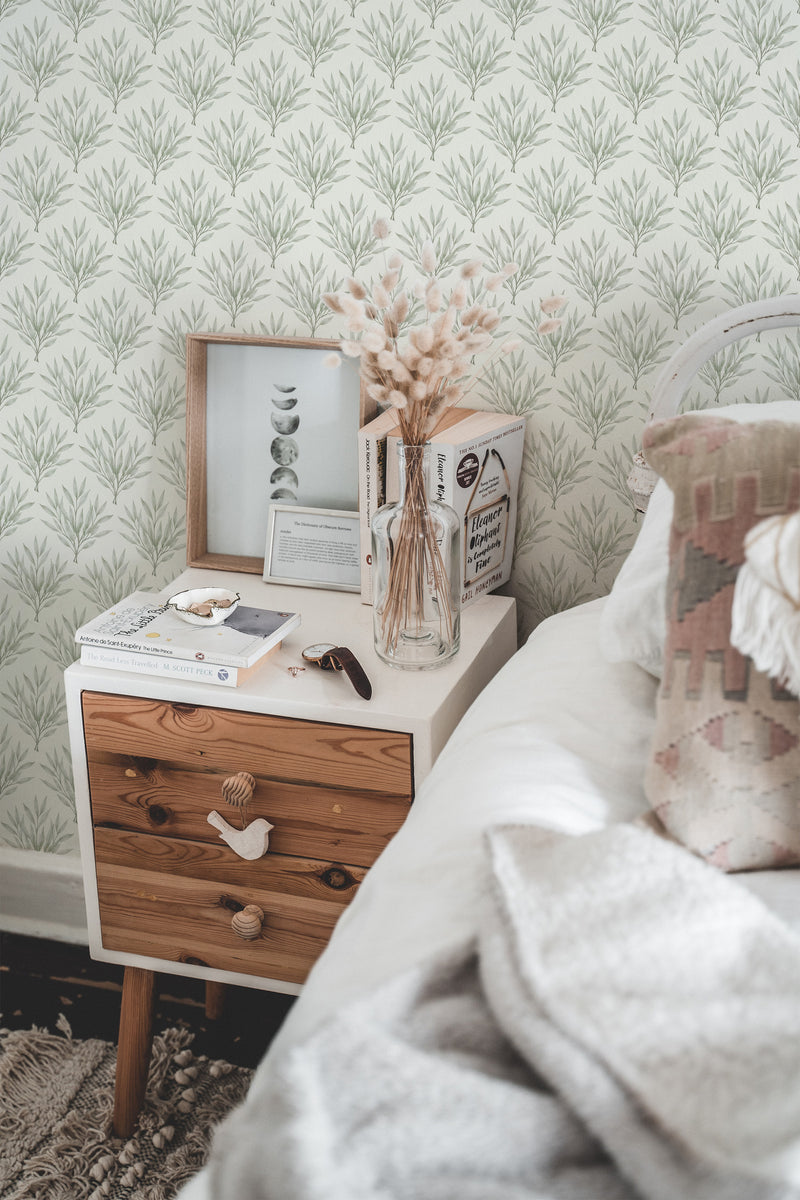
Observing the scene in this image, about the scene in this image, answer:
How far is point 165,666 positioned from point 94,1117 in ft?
2.30

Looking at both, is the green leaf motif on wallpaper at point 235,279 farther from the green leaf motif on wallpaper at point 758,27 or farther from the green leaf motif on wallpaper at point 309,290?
the green leaf motif on wallpaper at point 758,27

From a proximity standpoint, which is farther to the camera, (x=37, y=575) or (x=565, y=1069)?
(x=37, y=575)

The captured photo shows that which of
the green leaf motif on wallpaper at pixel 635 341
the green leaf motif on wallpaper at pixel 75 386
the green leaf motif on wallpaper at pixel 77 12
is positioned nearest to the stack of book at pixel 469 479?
the green leaf motif on wallpaper at pixel 635 341

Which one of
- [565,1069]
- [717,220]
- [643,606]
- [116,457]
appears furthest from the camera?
[116,457]

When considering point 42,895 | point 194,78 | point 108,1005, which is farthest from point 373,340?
point 42,895

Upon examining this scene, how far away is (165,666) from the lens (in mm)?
1261

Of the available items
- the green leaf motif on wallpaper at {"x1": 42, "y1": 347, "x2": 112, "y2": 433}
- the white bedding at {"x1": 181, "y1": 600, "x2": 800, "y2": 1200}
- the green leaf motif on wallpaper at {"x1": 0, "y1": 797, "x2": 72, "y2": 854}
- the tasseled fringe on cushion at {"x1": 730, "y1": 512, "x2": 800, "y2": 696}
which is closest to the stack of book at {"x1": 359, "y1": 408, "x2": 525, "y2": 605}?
the white bedding at {"x1": 181, "y1": 600, "x2": 800, "y2": 1200}

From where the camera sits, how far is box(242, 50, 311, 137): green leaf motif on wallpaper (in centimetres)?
143

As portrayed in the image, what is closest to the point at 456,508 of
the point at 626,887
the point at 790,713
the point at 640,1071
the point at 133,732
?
the point at 133,732

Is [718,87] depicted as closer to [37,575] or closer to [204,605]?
[204,605]

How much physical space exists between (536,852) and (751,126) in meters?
1.00

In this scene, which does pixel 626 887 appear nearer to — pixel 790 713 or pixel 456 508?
pixel 790 713

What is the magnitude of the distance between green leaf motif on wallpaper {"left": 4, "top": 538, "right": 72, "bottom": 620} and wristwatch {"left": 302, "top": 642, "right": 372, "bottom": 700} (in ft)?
2.04

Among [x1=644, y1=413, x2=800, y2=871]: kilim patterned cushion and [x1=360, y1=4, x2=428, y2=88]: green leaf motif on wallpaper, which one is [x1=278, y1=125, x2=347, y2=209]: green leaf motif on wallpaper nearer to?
[x1=360, y1=4, x2=428, y2=88]: green leaf motif on wallpaper
